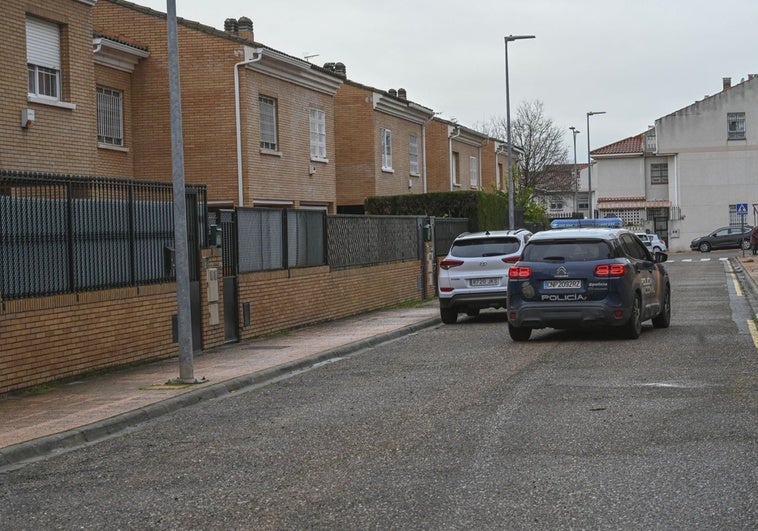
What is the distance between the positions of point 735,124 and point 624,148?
7.78 meters

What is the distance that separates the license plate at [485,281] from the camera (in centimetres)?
2097

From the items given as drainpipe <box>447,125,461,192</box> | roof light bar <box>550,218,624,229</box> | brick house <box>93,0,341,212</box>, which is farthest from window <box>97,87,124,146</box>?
roof light bar <box>550,218,624,229</box>

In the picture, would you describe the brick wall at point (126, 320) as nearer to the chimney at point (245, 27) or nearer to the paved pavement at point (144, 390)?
the paved pavement at point (144, 390)

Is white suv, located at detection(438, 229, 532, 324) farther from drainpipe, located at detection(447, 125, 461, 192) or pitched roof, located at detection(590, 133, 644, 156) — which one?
pitched roof, located at detection(590, 133, 644, 156)

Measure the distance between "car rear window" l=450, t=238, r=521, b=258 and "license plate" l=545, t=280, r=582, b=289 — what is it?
4968 millimetres

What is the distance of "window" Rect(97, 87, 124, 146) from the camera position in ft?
82.1

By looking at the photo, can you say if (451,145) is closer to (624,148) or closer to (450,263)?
(450,263)

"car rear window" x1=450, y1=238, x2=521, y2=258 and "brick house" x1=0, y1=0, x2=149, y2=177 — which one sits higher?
"brick house" x1=0, y1=0, x2=149, y2=177

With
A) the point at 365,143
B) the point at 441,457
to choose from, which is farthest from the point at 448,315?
the point at 365,143

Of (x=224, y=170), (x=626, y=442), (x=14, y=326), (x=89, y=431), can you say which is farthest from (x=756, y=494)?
(x=224, y=170)

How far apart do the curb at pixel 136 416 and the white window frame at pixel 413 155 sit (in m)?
25.3

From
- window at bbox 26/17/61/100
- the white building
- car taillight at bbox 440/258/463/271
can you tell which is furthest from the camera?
the white building

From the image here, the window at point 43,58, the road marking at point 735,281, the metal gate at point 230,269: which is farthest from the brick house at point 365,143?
the metal gate at point 230,269

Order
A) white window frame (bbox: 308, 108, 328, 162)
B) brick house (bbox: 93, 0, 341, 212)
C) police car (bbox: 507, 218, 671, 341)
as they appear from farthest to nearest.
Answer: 1. white window frame (bbox: 308, 108, 328, 162)
2. brick house (bbox: 93, 0, 341, 212)
3. police car (bbox: 507, 218, 671, 341)
